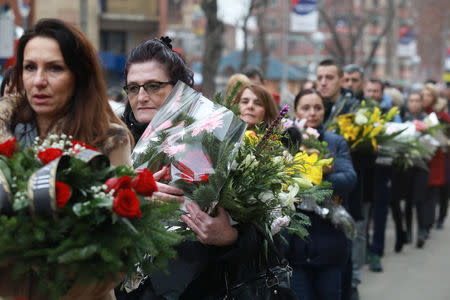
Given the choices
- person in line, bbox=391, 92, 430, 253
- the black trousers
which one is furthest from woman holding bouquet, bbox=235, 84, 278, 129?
the black trousers

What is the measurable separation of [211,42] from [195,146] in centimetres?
1090

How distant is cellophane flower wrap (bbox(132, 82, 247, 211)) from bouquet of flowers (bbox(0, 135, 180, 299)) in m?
0.62

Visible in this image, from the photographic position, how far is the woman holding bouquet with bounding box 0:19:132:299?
2.91 meters

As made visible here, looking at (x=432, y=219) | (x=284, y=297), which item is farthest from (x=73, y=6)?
(x=284, y=297)

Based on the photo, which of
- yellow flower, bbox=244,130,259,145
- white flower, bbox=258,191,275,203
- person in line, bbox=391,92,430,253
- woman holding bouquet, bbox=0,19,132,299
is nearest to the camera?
woman holding bouquet, bbox=0,19,132,299

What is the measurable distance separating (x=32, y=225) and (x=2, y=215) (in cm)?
9

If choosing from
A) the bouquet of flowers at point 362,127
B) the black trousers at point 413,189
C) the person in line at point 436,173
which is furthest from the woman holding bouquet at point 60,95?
the person in line at point 436,173

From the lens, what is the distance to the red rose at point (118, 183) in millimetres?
2289

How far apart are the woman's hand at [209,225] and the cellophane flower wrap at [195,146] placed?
0.15ft

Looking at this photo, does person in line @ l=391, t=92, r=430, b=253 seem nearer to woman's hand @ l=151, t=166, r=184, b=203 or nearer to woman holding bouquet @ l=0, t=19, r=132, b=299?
woman's hand @ l=151, t=166, r=184, b=203

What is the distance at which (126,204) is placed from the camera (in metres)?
2.24

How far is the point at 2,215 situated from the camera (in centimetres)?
213

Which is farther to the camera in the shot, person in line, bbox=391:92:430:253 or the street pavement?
person in line, bbox=391:92:430:253

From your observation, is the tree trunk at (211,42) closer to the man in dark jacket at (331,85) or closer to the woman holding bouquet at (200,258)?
the man in dark jacket at (331,85)
